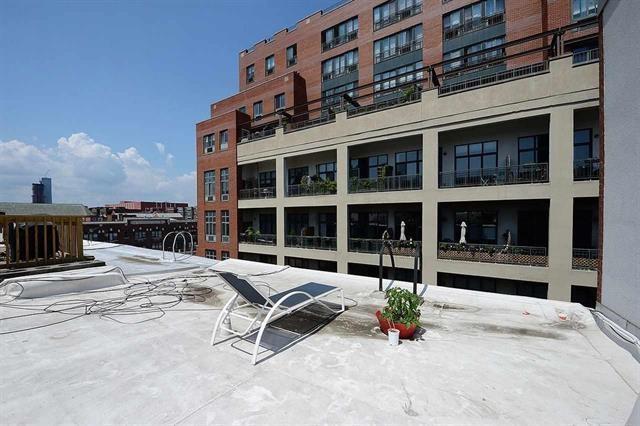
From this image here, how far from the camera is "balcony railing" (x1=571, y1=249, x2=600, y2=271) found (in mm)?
12023

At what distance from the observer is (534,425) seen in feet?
9.70

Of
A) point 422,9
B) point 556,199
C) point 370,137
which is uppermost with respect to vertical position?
point 422,9

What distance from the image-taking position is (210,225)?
28.8 m

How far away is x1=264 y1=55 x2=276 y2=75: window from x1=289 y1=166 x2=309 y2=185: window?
13.0 meters

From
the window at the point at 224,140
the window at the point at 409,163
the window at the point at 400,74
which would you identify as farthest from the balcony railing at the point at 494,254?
the window at the point at 224,140

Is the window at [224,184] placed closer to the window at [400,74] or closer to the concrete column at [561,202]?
the window at [400,74]

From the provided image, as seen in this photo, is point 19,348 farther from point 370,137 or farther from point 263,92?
point 263,92

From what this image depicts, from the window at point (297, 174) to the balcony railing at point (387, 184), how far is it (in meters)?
5.79

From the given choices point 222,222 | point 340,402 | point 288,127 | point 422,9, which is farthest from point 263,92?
point 340,402

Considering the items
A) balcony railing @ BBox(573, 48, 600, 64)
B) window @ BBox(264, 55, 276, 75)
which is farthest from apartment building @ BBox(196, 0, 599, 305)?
window @ BBox(264, 55, 276, 75)

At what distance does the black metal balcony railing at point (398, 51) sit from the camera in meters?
20.5

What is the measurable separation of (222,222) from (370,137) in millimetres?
17064

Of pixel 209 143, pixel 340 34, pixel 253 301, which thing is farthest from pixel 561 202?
pixel 209 143

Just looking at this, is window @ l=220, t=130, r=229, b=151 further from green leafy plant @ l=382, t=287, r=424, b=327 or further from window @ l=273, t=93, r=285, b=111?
green leafy plant @ l=382, t=287, r=424, b=327
